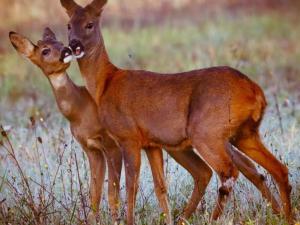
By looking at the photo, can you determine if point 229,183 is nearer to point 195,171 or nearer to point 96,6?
point 195,171

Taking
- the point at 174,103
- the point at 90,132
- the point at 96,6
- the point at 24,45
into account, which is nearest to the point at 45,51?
the point at 24,45

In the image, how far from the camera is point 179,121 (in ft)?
26.0

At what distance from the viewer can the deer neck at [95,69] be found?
8.56m

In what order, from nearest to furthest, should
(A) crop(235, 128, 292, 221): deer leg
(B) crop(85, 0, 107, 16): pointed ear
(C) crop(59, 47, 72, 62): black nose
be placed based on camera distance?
(A) crop(235, 128, 292, 221): deer leg → (C) crop(59, 47, 72, 62): black nose → (B) crop(85, 0, 107, 16): pointed ear

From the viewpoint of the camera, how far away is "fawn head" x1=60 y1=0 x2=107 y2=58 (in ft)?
27.5

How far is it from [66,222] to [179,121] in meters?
1.22

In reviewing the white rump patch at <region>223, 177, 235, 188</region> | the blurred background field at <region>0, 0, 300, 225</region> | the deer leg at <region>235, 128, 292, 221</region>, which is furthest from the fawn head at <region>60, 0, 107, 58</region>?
the white rump patch at <region>223, 177, 235, 188</region>

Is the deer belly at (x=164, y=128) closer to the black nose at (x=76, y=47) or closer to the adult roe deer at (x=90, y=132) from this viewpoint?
the adult roe deer at (x=90, y=132)

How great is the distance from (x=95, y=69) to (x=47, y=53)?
0.45 m

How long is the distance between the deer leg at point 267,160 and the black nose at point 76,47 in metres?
1.51

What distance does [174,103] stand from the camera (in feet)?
26.2

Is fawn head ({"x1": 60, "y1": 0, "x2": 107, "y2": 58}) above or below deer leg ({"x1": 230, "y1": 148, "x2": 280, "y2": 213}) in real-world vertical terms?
above

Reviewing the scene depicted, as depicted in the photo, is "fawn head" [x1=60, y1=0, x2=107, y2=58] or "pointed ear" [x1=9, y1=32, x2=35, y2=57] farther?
"pointed ear" [x1=9, y1=32, x2=35, y2=57]

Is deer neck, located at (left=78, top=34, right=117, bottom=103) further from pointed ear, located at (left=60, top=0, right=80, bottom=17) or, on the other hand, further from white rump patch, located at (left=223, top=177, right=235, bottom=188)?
white rump patch, located at (left=223, top=177, right=235, bottom=188)
